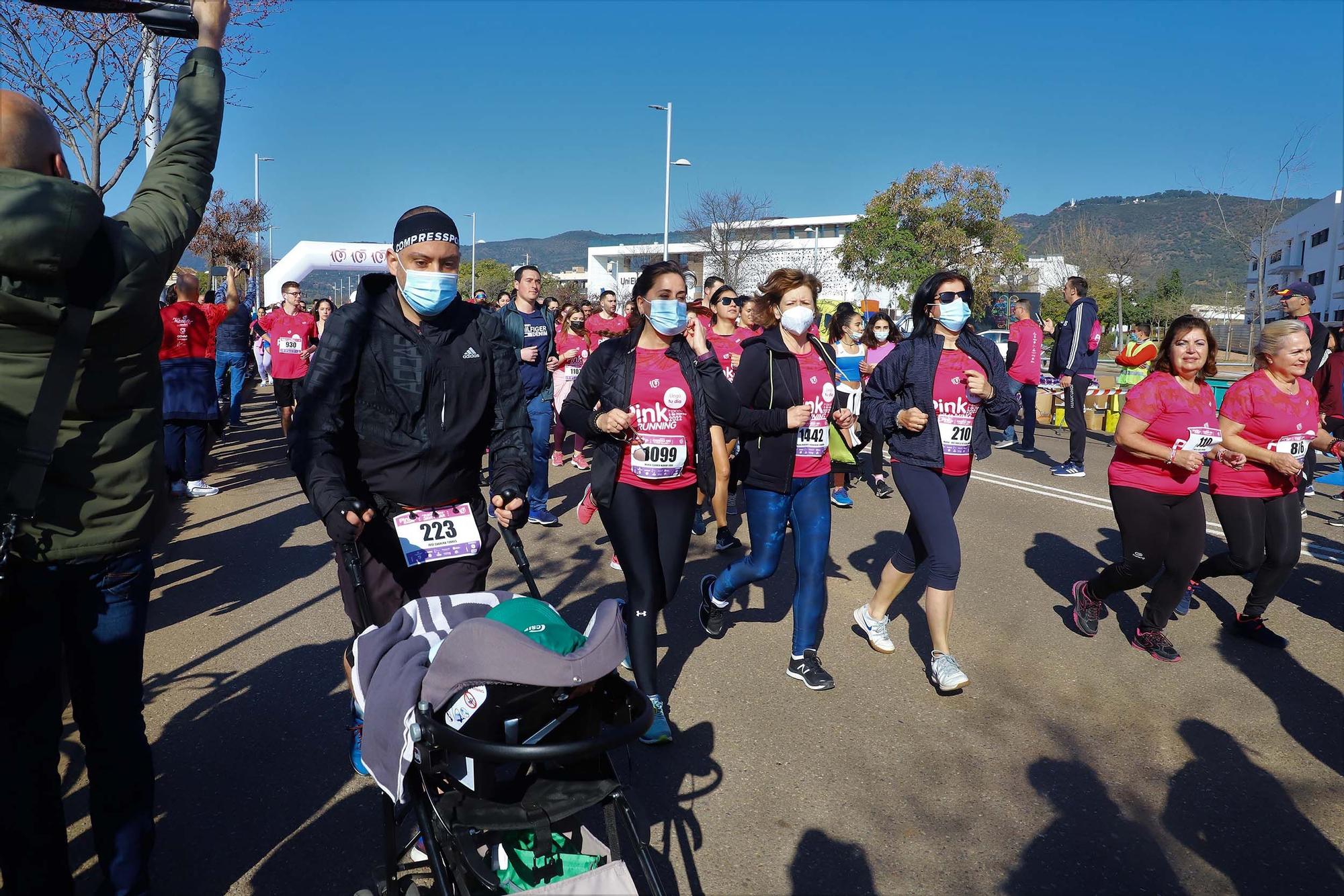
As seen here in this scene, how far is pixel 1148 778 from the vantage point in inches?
161

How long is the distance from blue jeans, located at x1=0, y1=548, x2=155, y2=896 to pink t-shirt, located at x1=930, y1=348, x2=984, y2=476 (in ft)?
12.9

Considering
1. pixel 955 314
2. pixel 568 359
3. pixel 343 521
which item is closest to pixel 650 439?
pixel 343 521

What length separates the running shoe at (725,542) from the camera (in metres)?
8.00

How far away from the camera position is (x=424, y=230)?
3373mm

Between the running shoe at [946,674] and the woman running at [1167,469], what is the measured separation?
4.62ft

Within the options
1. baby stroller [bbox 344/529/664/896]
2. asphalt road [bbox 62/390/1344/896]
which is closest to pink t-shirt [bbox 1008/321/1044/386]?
asphalt road [bbox 62/390/1344/896]

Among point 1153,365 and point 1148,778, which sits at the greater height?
point 1153,365

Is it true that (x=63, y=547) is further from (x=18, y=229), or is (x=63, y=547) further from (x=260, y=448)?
(x=260, y=448)

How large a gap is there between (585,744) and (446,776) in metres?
0.54

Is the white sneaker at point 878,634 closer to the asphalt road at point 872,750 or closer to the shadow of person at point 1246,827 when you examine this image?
the asphalt road at point 872,750

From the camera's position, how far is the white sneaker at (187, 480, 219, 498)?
395 inches

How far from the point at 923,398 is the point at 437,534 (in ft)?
9.69

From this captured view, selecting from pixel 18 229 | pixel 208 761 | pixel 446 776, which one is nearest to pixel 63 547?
pixel 18 229

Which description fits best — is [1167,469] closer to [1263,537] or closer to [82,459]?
[1263,537]
